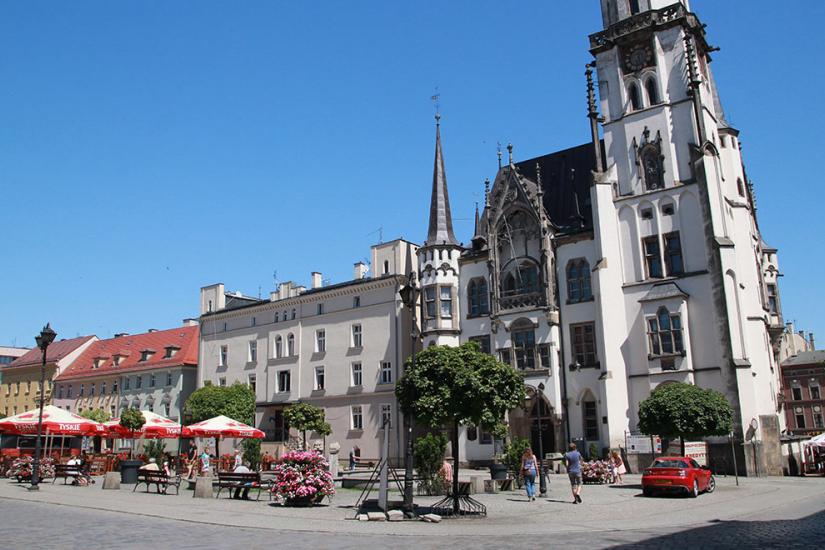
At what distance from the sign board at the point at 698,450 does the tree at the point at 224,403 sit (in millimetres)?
32234

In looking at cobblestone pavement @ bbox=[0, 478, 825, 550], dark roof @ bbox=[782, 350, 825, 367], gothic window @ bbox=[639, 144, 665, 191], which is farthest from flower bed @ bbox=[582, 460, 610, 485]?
dark roof @ bbox=[782, 350, 825, 367]

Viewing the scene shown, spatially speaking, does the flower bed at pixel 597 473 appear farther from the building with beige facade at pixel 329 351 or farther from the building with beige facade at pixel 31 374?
the building with beige facade at pixel 31 374

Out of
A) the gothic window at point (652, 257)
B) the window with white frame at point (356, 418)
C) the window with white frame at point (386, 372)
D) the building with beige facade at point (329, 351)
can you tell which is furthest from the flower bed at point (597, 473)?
the window with white frame at point (356, 418)

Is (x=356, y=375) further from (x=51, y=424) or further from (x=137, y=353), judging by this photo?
(x=137, y=353)

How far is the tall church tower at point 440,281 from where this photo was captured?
44.9m

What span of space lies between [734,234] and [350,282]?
86.7 ft

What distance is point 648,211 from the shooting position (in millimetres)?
39156

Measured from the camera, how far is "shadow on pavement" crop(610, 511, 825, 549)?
12438 millimetres

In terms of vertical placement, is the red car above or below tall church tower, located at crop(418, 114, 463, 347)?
below

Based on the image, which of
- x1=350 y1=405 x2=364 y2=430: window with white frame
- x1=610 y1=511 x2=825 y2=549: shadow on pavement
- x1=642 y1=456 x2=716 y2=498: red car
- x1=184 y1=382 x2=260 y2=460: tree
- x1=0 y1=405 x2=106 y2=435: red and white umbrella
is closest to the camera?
x1=610 y1=511 x2=825 y2=549: shadow on pavement

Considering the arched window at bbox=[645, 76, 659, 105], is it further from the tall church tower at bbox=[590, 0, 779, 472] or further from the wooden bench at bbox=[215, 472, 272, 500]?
the wooden bench at bbox=[215, 472, 272, 500]

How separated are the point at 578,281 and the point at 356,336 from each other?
1743 cm

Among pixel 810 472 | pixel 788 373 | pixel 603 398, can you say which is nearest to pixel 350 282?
pixel 603 398

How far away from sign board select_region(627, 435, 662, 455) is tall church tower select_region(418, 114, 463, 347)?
43.6ft
